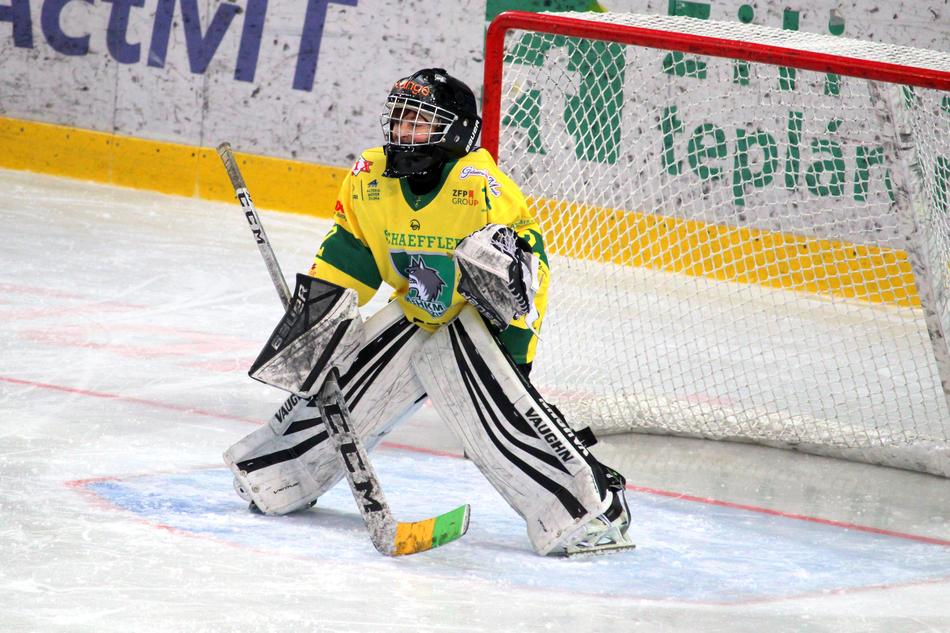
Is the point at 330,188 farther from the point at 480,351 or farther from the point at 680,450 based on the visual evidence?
the point at 480,351

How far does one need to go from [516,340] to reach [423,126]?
1.69ft

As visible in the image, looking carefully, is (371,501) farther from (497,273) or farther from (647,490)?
(647,490)

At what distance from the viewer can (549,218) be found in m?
5.01

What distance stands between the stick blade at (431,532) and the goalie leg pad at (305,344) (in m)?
0.35

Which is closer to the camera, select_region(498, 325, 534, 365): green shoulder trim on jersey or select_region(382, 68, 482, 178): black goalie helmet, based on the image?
select_region(382, 68, 482, 178): black goalie helmet

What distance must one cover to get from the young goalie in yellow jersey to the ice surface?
12 centimetres

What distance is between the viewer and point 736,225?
5879 millimetres

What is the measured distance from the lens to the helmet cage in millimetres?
2984

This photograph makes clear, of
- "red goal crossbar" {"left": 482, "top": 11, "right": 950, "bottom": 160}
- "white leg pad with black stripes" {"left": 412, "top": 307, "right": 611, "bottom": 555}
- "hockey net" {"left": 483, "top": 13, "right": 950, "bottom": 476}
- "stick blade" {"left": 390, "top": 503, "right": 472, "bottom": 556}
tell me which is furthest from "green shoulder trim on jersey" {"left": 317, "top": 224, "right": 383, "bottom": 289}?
"hockey net" {"left": 483, "top": 13, "right": 950, "bottom": 476}

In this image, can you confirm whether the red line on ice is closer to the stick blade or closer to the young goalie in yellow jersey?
the young goalie in yellow jersey

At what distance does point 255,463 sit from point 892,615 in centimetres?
137

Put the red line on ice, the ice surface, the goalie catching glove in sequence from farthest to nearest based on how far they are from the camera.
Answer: the red line on ice, the goalie catching glove, the ice surface

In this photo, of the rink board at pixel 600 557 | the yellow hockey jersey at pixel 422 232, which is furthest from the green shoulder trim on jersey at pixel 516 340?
the rink board at pixel 600 557

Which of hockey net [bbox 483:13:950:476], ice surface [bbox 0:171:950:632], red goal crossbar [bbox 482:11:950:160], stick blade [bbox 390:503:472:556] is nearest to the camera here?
ice surface [bbox 0:171:950:632]
